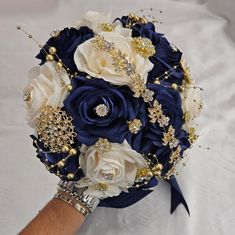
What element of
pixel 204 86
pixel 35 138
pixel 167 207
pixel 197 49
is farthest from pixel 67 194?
pixel 197 49

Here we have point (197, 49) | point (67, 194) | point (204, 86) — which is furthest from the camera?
point (197, 49)

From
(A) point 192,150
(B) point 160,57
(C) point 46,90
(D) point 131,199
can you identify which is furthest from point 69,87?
(A) point 192,150

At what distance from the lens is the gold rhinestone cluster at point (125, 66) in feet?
2.48

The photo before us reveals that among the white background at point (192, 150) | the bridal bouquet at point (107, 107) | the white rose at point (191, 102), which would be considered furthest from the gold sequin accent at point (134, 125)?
the white background at point (192, 150)

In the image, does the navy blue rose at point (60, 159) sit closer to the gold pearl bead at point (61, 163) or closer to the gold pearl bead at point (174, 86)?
the gold pearl bead at point (61, 163)

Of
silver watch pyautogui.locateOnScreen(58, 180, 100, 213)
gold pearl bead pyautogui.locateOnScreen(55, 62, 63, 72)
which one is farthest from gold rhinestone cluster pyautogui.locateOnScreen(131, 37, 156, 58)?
silver watch pyautogui.locateOnScreen(58, 180, 100, 213)

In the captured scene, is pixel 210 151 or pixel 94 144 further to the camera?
pixel 210 151

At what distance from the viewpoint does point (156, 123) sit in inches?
30.6

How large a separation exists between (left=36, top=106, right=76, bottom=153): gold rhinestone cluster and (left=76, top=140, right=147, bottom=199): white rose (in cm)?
3

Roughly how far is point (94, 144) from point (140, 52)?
0.47 feet

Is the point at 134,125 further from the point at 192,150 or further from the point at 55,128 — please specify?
the point at 192,150

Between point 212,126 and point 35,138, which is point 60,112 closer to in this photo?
point 35,138

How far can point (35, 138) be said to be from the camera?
816mm

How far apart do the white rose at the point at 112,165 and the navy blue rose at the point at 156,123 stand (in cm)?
1
